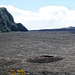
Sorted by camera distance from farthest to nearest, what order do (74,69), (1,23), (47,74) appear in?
(1,23) → (74,69) → (47,74)

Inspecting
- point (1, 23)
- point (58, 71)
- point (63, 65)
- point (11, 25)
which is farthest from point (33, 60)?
point (11, 25)

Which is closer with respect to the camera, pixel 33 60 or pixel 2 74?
pixel 2 74

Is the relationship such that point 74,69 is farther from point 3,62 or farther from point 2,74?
point 3,62

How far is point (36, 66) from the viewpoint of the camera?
17.6m

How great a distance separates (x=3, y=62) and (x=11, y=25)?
11016 centimetres

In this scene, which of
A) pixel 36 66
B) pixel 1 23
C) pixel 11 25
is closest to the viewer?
pixel 36 66

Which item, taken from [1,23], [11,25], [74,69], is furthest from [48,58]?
[11,25]

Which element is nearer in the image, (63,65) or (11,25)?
(63,65)

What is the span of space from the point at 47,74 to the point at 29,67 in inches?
107

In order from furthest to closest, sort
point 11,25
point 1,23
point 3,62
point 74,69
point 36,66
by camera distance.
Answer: point 11,25
point 1,23
point 3,62
point 36,66
point 74,69

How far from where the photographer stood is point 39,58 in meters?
20.4

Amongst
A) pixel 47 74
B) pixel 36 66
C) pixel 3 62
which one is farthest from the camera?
pixel 3 62

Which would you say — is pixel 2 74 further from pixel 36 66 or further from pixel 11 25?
pixel 11 25

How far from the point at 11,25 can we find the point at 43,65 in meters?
112
